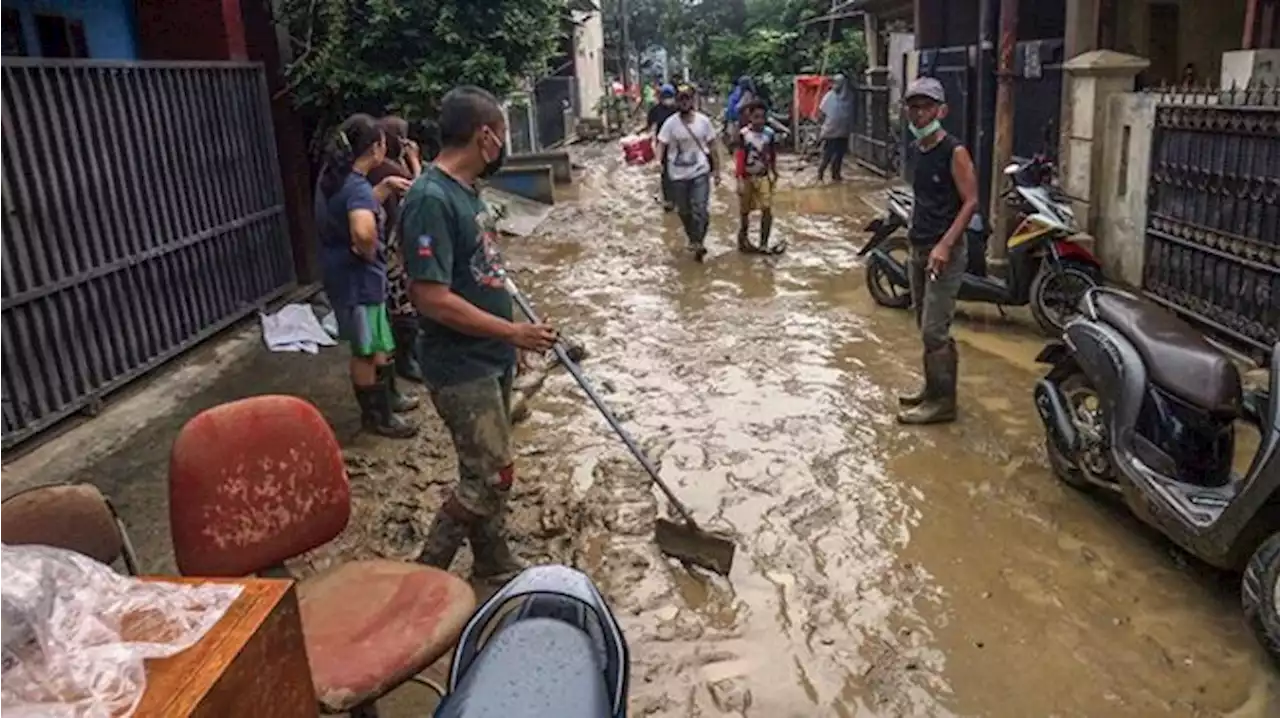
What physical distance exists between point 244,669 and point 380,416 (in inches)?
152

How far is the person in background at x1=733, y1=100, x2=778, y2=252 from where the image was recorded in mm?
10180

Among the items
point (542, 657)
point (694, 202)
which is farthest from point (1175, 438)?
point (694, 202)

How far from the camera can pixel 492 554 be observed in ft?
12.7

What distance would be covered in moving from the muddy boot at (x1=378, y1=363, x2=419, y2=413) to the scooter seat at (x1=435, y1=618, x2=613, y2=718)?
3853 millimetres

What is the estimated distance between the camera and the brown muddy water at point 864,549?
3221 mm

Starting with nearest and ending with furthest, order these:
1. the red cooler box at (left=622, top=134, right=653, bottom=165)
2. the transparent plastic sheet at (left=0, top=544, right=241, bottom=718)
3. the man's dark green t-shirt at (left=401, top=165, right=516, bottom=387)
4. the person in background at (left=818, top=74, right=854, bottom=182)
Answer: the transparent plastic sheet at (left=0, top=544, right=241, bottom=718)
the man's dark green t-shirt at (left=401, top=165, right=516, bottom=387)
the person in background at (left=818, top=74, right=854, bottom=182)
the red cooler box at (left=622, top=134, right=653, bottom=165)

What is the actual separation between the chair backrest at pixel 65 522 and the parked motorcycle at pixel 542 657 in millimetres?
1170

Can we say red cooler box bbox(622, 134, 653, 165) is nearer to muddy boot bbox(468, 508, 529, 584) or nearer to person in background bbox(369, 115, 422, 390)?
person in background bbox(369, 115, 422, 390)

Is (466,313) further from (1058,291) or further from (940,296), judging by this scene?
(1058,291)

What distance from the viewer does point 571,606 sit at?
1.79 meters

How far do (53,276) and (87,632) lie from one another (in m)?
4.56

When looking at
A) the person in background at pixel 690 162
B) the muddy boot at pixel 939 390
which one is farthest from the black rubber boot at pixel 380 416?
the person in background at pixel 690 162

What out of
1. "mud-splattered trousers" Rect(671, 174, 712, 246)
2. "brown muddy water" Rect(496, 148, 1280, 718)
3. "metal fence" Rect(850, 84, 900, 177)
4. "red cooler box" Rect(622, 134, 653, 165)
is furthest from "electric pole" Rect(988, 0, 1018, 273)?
"red cooler box" Rect(622, 134, 653, 165)

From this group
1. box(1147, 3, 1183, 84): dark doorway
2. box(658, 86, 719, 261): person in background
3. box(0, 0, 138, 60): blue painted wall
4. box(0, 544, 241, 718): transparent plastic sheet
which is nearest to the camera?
box(0, 544, 241, 718): transparent plastic sheet
